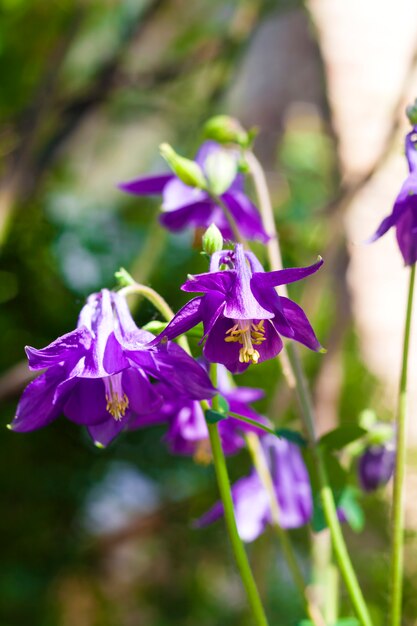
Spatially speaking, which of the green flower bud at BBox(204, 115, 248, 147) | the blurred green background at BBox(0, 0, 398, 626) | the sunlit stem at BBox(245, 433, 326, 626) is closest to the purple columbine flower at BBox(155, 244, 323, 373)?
the sunlit stem at BBox(245, 433, 326, 626)

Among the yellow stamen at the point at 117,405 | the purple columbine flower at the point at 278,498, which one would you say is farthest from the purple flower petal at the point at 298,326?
the purple columbine flower at the point at 278,498

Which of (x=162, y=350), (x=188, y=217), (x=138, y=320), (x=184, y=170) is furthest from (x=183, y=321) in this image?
(x=138, y=320)

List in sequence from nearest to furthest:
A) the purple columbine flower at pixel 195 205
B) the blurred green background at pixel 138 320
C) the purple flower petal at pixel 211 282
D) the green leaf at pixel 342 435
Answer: the purple flower petal at pixel 211 282 → the green leaf at pixel 342 435 → the purple columbine flower at pixel 195 205 → the blurred green background at pixel 138 320

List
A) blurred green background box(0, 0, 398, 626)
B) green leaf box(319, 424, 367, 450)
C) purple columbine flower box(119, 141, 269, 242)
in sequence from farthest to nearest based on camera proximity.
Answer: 1. blurred green background box(0, 0, 398, 626)
2. purple columbine flower box(119, 141, 269, 242)
3. green leaf box(319, 424, 367, 450)

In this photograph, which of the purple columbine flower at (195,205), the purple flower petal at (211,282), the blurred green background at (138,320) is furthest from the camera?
the blurred green background at (138,320)

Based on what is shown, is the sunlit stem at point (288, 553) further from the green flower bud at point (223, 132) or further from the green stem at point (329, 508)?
the green flower bud at point (223, 132)

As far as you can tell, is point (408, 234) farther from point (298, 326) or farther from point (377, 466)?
point (377, 466)

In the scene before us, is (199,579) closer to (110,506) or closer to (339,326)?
(110,506)

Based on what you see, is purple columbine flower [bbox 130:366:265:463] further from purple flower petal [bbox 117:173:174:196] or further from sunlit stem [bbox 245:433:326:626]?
purple flower petal [bbox 117:173:174:196]
